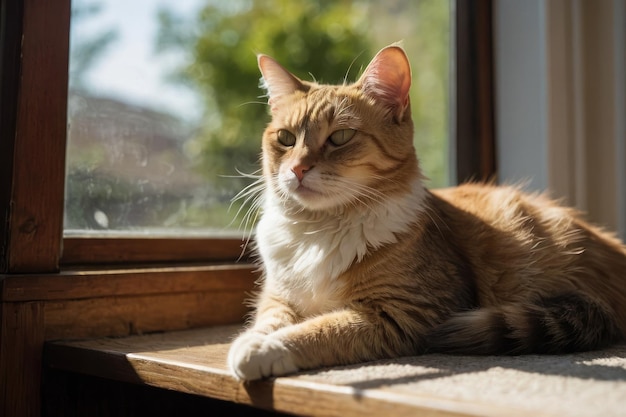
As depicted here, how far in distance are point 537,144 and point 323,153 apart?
4.76 ft

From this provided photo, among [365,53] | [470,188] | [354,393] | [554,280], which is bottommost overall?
[354,393]

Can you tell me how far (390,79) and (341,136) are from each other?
23 cm

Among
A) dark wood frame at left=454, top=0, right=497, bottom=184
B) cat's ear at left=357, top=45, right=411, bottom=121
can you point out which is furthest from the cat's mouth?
dark wood frame at left=454, top=0, right=497, bottom=184

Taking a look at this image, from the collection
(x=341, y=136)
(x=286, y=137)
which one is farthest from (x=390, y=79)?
(x=286, y=137)

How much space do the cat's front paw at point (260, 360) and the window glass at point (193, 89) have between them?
3.06 ft

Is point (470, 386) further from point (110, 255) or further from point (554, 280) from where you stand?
point (110, 255)

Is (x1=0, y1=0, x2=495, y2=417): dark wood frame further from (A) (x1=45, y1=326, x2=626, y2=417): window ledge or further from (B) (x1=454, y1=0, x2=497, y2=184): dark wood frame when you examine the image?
(B) (x1=454, y1=0, x2=497, y2=184): dark wood frame

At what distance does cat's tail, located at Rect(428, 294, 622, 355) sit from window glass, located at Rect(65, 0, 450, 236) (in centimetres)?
99

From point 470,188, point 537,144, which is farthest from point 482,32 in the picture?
point 470,188

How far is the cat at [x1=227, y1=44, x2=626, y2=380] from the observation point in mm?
1521

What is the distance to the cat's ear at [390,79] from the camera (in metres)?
1.75

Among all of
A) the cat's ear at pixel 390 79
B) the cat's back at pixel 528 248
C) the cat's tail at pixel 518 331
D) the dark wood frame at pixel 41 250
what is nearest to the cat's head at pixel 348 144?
the cat's ear at pixel 390 79

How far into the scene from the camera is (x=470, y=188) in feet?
7.30

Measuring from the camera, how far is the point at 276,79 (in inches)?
78.3
